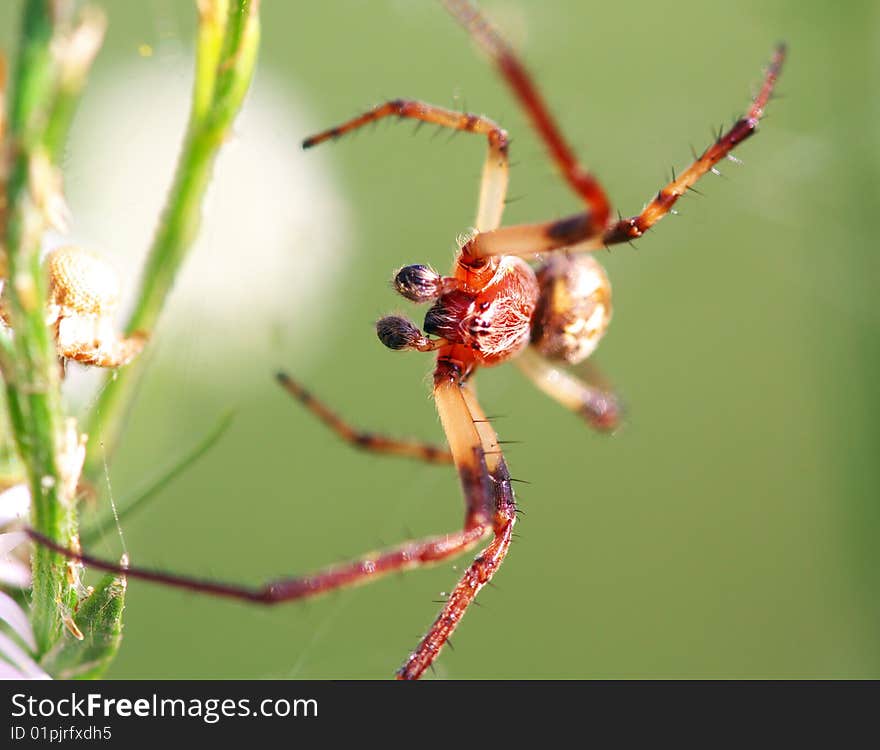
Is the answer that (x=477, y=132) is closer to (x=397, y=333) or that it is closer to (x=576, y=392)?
(x=397, y=333)

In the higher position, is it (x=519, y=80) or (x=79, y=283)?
(x=519, y=80)

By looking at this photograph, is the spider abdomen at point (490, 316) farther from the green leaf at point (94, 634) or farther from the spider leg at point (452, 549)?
the green leaf at point (94, 634)

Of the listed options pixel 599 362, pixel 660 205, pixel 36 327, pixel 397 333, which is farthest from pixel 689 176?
pixel 599 362

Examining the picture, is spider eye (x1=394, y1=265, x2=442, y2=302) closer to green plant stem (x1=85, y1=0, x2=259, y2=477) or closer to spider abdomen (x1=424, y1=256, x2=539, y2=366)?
spider abdomen (x1=424, y1=256, x2=539, y2=366)

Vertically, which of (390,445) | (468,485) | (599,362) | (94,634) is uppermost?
A: (94,634)

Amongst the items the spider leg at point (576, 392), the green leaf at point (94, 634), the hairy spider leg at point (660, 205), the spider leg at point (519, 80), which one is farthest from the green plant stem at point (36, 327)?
the spider leg at point (576, 392)

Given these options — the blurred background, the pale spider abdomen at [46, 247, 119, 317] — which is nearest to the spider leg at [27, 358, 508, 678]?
the pale spider abdomen at [46, 247, 119, 317]
